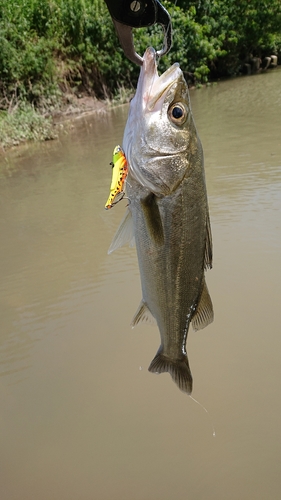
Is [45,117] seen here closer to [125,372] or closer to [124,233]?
[125,372]

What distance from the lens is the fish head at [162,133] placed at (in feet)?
5.86

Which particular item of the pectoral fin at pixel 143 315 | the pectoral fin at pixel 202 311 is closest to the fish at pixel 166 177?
the pectoral fin at pixel 202 311

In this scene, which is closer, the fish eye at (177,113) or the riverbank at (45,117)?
the fish eye at (177,113)

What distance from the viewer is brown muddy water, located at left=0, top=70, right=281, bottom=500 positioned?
251cm

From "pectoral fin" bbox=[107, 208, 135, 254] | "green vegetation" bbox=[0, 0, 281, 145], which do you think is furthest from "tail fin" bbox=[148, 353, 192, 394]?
"green vegetation" bbox=[0, 0, 281, 145]

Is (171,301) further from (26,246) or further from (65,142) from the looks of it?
(65,142)

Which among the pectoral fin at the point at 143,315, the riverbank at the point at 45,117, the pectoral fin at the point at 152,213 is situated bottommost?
the riverbank at the point at 45,117

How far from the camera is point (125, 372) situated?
3.20 m

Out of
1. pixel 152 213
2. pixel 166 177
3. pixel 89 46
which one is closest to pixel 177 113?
pixel 166 177

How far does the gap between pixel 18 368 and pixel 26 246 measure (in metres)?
2.30

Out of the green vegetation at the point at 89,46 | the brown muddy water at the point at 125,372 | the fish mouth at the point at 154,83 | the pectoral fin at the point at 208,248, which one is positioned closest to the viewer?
the fish mouth at the point at 154,83

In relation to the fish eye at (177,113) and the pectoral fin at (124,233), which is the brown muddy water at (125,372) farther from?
the fish eye at (177,113)

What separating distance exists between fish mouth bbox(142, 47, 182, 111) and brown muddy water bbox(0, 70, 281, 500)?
1.95 m

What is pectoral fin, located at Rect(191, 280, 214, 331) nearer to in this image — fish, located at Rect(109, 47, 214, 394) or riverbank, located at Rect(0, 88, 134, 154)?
fish, located at Rect(109, 47, 214, 394)
